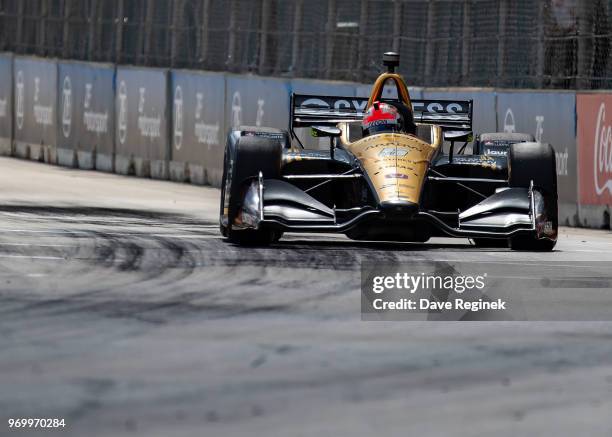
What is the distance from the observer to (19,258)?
12.1 meters

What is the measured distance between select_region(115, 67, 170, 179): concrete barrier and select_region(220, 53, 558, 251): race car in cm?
1166

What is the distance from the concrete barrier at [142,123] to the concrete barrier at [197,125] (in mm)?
265

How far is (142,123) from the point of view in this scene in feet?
91.5

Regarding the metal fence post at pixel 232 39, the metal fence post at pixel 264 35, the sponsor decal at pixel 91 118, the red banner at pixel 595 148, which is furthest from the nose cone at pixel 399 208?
the sponsor decal at pixel 91 118

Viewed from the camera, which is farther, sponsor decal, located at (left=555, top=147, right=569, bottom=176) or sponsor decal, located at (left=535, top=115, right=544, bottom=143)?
sponsor decal, located at (left=535, top=115, right=544, bottom=143)

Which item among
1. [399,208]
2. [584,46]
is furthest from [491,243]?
[584,46]

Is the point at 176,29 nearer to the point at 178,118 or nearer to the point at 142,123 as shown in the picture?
the point at 142,123

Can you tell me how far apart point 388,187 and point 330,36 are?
12368 millimetres

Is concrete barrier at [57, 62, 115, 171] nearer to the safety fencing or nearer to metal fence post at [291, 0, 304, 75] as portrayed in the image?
the safety fencing

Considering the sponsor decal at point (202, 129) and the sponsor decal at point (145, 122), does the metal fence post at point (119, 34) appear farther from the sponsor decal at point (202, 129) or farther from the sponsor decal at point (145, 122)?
the sponsor decal at point (202, 129)

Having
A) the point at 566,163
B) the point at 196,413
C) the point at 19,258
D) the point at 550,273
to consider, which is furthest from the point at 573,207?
the point at 196,413

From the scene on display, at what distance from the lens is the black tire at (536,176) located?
1434 cm

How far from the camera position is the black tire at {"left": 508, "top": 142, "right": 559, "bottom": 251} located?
47.1ft

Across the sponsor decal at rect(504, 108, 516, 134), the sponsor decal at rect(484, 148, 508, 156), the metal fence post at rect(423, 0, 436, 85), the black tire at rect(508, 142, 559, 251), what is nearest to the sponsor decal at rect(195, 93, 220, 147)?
the metal fence post at rect(423, 0, 436, 85)
